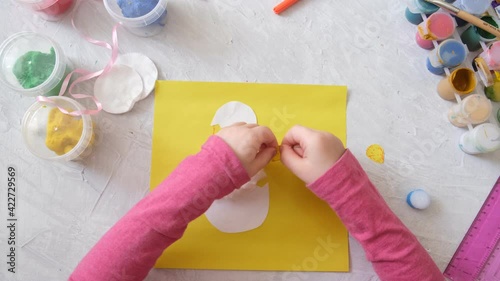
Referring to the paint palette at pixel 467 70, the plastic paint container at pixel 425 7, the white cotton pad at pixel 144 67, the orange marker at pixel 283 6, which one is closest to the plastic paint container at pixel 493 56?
the paint palette at pixel 467 70

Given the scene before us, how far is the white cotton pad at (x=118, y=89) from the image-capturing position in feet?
2.31

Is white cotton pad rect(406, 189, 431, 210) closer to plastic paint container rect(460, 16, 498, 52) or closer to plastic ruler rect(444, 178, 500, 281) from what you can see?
plastic ruler rect(444, 178, 500, 281)

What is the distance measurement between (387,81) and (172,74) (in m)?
0.37

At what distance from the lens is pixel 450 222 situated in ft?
2.31

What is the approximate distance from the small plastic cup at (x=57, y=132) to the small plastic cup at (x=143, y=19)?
155 mm

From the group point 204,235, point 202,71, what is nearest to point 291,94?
point 202,71

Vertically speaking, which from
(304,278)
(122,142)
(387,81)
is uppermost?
(387,81)

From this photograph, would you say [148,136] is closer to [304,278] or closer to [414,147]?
[304,278]

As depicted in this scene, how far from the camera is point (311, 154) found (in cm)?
62

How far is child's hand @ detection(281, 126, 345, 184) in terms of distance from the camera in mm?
616

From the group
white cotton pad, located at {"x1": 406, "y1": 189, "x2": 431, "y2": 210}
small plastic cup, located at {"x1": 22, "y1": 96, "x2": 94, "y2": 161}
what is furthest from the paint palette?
small plastic cup, located at {"x1": 22, "y1": 96, "x2": 94, "y2": 161}

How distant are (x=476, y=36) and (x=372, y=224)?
37 cm

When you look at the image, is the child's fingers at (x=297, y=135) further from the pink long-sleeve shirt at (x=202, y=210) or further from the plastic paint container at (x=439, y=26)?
the plastic paint container at (x=439, y=26)

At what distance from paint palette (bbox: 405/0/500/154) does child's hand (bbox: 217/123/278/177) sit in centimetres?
31
